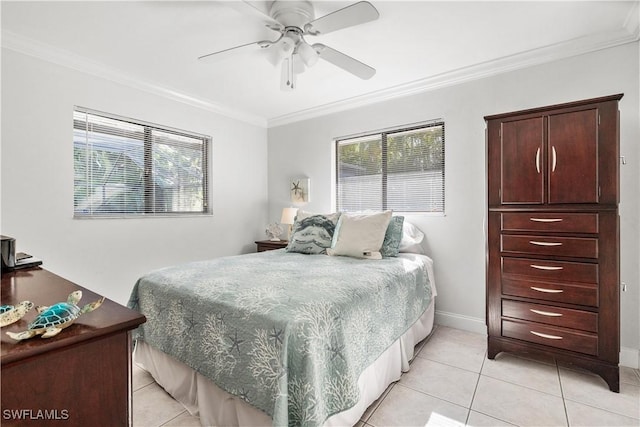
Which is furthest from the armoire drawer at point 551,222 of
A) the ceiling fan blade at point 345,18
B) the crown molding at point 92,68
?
the crown molding at point 92,68

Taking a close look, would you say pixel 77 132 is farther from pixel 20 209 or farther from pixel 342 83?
pixel 342 83

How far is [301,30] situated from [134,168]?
7.40ft

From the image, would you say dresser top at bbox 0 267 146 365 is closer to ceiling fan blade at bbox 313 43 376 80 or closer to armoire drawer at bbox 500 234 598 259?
ceiling fan blade at bbox 313 43 376 80

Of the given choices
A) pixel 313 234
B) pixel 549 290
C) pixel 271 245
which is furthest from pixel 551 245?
pixel 271 245

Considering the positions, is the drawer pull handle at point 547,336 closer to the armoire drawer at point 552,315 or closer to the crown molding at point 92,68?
the armoire drawer at point 552,315

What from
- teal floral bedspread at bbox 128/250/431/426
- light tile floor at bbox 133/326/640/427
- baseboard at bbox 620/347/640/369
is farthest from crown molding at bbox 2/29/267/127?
baseboard at bbox 620/347/640/369

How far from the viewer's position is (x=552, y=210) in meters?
2.05

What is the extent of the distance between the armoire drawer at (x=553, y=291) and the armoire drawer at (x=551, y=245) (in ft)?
0.67

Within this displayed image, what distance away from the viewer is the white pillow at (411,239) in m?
2.98

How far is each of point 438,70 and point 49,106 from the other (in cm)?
339

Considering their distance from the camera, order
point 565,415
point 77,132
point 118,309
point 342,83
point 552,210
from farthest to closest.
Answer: point 342,83, point 77,132, point 552,210, point 565,415, point 118,309

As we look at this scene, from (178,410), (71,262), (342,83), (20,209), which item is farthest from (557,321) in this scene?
(20,209)

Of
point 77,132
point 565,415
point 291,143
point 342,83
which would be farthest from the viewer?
point 291,143

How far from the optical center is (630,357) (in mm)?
2209
